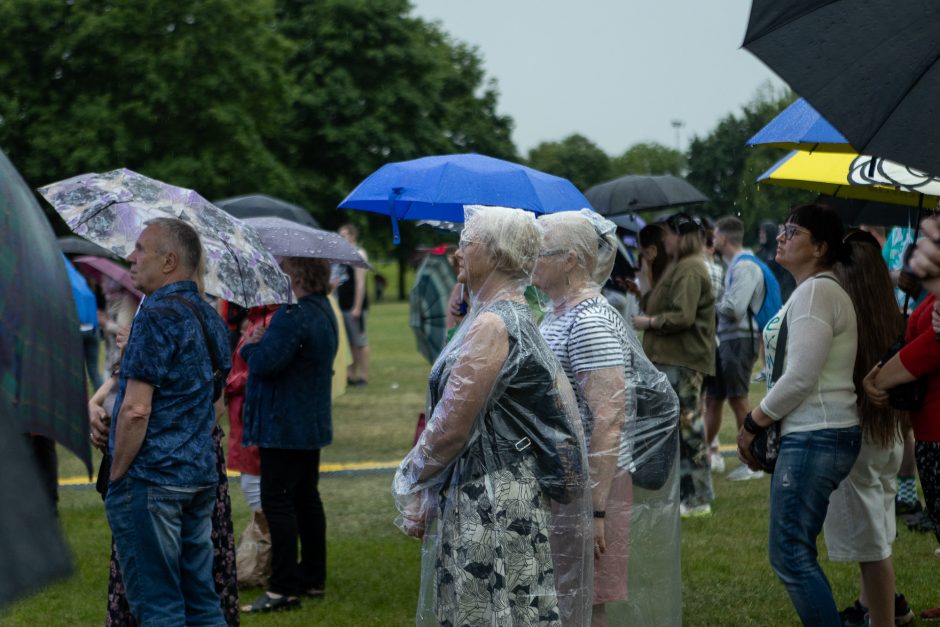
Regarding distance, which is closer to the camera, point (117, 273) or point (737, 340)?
point (117, 273)

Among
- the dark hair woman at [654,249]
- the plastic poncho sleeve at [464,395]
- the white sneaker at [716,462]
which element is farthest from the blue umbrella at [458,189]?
the white sneaker at [716,462]

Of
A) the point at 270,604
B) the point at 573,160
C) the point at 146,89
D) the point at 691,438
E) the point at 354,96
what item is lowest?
the point at 270,604

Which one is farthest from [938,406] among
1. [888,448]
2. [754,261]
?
[754,261]

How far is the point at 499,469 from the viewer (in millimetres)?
3811

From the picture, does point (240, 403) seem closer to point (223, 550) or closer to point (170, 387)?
point (223, 550)

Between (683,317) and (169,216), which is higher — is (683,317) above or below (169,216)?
A: below

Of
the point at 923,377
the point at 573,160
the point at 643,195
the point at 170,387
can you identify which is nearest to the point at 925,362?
the point at 923,377

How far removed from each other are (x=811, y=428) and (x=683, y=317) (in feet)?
10.5

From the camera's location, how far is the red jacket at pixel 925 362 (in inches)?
170

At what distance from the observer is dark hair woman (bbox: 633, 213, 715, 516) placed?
785 cm

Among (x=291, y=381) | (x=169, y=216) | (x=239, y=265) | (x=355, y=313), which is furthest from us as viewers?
(x=355, y=313)

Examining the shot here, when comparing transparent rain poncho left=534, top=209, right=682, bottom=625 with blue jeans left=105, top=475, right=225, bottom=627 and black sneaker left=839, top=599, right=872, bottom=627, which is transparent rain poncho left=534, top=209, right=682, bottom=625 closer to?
black sneaker left=839, top=599, right=872, bottom=627

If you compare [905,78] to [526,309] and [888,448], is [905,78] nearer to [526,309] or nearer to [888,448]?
[526,309]

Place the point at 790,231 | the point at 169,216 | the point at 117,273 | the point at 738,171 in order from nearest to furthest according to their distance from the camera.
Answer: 1. the point at 790,231
2. the point at 169,216
3. the point at 117,273
4. the point at 738,171
